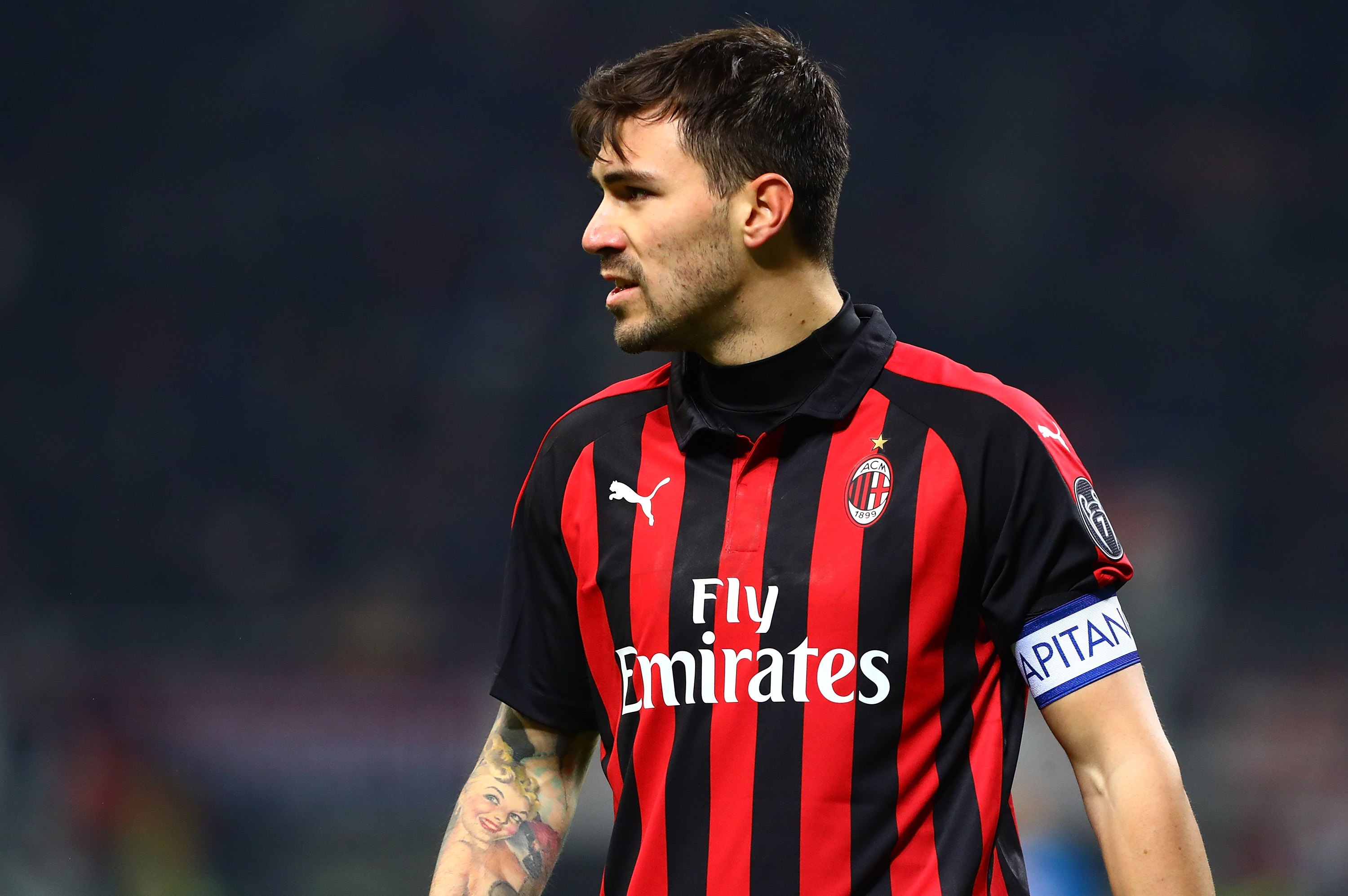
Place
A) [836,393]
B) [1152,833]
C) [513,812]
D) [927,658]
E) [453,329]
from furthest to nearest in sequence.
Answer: [453,329], [513,812], [836,393], [927,658], [1152,833]

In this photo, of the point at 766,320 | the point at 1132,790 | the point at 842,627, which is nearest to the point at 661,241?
the point at 766,320

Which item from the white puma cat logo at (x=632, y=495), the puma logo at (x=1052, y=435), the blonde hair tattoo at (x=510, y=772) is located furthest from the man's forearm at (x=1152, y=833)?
the blonde hair tattoo at (x=510, y=772)

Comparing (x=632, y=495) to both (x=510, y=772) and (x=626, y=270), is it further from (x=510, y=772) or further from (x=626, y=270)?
(x=510, y=772)

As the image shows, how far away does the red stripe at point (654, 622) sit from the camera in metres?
1.50

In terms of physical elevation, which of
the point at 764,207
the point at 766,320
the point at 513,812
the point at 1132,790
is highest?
the point at 764,207

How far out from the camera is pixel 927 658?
145 centimetres

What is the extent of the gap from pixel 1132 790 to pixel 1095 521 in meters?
0.27

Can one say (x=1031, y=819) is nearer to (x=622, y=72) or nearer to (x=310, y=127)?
(x=622, y=72)

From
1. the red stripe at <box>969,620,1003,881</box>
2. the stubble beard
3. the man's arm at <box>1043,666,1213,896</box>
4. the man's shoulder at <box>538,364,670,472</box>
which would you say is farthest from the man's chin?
the man's arm at <box>1043,666,1213,896</box>

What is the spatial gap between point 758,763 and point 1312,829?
13.6 ft

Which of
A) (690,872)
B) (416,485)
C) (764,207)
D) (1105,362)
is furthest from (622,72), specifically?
(1105,362)

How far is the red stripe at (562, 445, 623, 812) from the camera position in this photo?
1614mm

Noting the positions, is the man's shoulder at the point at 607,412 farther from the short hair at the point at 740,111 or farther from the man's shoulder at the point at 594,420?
the short hair at the point at 740,111

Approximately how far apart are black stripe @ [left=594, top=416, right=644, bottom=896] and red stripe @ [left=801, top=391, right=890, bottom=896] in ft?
0.70
